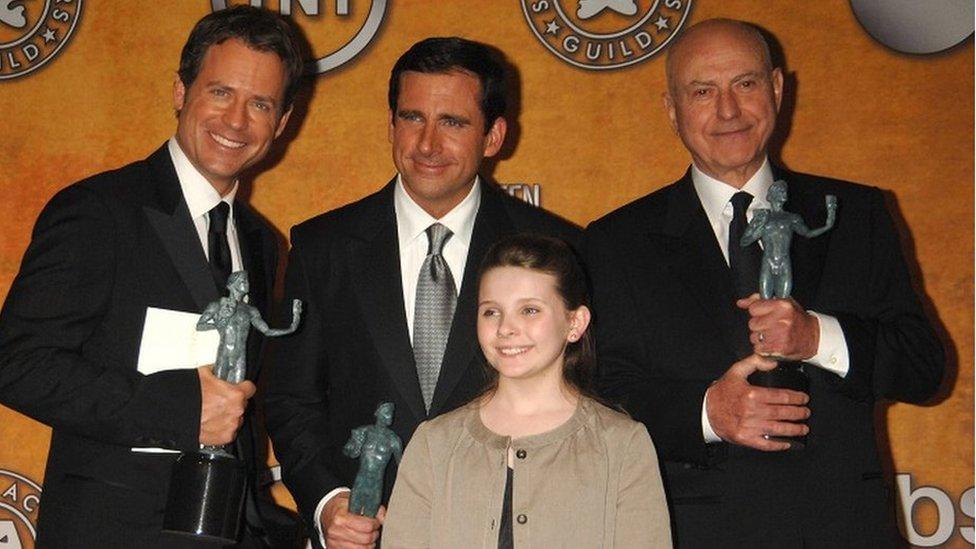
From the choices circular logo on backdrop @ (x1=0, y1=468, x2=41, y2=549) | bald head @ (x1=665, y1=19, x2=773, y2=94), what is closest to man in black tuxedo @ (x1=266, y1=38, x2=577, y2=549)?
bald head @ (x1=665, y1=19, x2=773, y2=94)

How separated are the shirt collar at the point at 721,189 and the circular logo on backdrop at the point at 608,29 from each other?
3.65ft

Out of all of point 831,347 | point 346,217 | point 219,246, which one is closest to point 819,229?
point 831,347

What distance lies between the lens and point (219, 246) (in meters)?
2.77

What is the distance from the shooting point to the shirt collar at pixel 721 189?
285 cm

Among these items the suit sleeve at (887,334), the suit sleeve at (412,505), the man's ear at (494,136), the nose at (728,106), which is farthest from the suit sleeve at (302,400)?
the suit sleeve at (887,334)

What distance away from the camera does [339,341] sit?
2934 mm

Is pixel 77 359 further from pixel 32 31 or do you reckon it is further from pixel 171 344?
pixel 32 31

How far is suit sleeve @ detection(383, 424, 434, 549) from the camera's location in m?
2.44

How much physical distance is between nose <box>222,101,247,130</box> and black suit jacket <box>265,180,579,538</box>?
0.35 metres

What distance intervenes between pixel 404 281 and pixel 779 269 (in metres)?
0.93

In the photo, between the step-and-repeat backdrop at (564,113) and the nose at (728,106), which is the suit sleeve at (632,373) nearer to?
the nose at (728,106)

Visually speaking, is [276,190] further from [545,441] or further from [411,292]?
[545,441]

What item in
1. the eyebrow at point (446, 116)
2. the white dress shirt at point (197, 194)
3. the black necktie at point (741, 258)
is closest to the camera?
the black necktie at point (741, 258)

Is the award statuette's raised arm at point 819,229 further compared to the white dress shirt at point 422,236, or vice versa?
the white dress shirt at point 422,236
